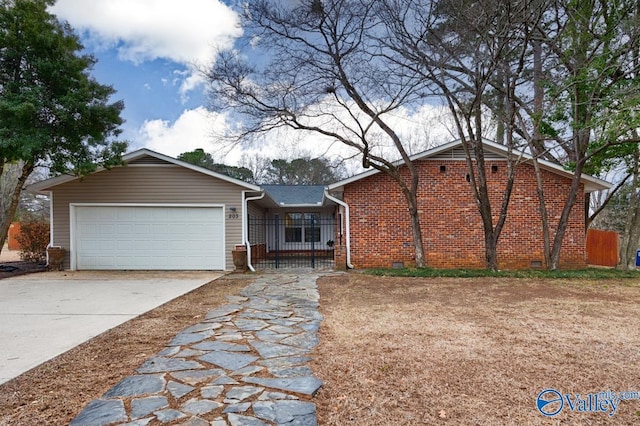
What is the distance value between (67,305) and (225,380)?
4.62 meters

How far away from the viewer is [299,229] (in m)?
17.8

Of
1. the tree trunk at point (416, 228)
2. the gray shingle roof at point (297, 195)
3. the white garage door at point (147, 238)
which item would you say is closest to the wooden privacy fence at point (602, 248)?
the tree trunk at point (416, 228)

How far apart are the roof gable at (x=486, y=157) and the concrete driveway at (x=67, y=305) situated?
514 centimetres

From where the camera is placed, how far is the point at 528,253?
1174 cm

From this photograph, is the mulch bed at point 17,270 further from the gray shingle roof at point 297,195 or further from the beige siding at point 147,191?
the gray shingle roof at point 297,195

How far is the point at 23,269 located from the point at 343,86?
1084cm

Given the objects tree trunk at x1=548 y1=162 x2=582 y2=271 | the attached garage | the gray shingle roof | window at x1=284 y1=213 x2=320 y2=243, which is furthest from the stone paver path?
window at x1=284 y1=213 x2=320 y2=243

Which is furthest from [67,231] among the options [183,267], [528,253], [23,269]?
[528,253]

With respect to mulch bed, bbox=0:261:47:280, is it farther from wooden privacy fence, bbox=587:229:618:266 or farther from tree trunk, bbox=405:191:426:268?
wooden privacy fence, bbox=587:229:618:266

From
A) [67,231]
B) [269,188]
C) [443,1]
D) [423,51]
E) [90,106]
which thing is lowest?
[67,231]

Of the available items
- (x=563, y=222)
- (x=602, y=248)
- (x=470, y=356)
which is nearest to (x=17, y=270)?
(x=470, y=356)

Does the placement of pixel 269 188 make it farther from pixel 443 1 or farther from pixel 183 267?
pixel 443 1

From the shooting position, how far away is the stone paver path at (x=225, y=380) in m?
2.50

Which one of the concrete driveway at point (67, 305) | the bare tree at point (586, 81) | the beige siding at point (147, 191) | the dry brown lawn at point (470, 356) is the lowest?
the dry brown lawn at point (470, 356)
